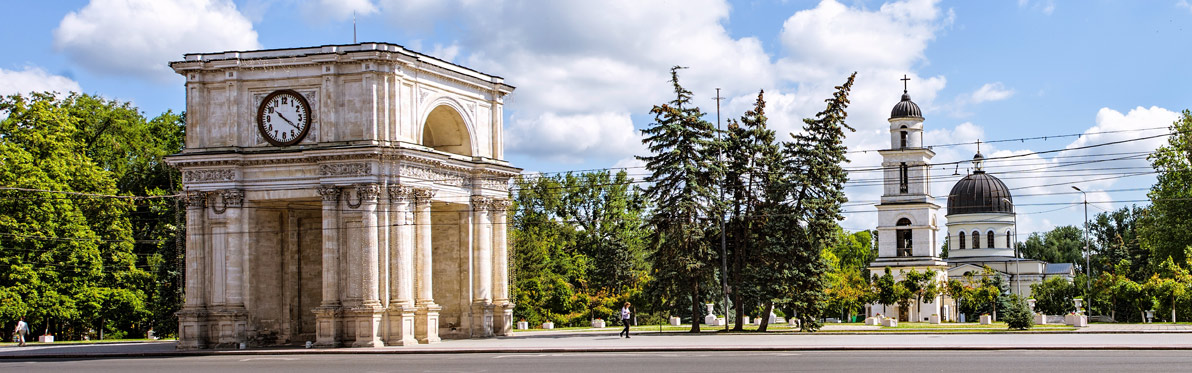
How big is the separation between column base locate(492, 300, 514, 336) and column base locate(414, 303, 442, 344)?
16.0ft

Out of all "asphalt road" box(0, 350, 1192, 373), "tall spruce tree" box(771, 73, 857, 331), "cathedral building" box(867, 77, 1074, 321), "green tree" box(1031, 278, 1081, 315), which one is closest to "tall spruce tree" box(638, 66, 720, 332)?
"tall spruce tree" box(771, 73, 857, 331)

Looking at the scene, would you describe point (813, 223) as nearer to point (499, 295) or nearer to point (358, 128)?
point (499, 295)

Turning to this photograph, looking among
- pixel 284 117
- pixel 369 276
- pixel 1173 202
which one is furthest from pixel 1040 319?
pixel 284 117

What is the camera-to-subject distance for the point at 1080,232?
158m

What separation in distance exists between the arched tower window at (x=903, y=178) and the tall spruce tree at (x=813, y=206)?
36077 millimetres

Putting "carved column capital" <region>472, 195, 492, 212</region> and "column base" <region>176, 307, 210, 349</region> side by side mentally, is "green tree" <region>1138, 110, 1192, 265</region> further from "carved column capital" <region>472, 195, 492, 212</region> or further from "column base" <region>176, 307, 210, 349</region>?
"column base" <region>176, 307, 210, 349</region>

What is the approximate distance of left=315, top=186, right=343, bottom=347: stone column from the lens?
3975 cm

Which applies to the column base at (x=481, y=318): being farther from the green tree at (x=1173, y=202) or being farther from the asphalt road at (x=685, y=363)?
the green tree at (x=1173, y=202)

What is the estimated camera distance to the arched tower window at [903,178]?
8475cm

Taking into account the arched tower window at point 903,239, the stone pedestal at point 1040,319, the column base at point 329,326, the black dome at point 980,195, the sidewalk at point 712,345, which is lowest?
the stone pedestal at point 1040,319

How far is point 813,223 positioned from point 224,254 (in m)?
22.5

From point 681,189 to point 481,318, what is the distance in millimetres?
9719

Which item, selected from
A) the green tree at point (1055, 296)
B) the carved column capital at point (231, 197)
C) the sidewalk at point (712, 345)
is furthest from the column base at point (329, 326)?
the green tree at point (1055, 296)

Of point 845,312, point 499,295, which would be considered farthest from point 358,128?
point 845,312
